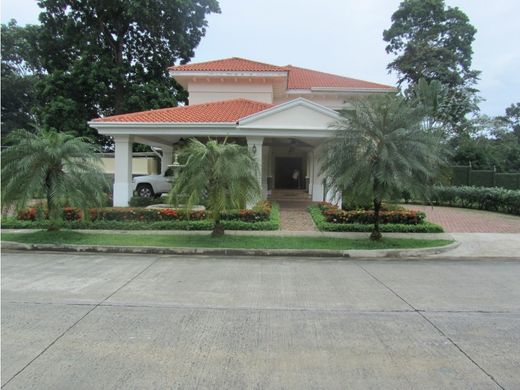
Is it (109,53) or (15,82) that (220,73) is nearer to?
(109,53)

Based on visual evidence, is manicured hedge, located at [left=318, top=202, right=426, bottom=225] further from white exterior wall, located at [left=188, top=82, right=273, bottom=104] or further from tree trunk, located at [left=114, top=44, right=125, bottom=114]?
tree trunk, located at [left=114, top=44, right=125, bottom=114]

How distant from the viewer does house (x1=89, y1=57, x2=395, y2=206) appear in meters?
15.3

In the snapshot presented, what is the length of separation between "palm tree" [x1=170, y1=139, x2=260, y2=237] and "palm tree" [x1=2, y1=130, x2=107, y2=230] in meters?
2.30

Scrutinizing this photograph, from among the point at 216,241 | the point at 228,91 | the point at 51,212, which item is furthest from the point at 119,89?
the point at 216,241

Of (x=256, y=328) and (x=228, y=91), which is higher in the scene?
(x=228, y=91)

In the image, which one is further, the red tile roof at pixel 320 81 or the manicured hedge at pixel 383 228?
the red tile roof at pixel 320 81

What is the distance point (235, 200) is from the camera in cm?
1048

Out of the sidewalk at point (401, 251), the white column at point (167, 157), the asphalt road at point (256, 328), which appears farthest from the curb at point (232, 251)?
the white column at point (167, 157)

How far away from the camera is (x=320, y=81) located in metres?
24.9

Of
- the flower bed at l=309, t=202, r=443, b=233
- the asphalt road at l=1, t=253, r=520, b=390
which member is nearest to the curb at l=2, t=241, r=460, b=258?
the asphalt road at l=1, t=253, r=520, b=390

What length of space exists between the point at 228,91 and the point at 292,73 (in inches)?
290

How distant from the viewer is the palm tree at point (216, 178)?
33.9 feet

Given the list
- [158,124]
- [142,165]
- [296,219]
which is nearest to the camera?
[296,219]

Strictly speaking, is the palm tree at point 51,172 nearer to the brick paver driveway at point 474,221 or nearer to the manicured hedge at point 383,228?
the manicured hedge at point 383,228
